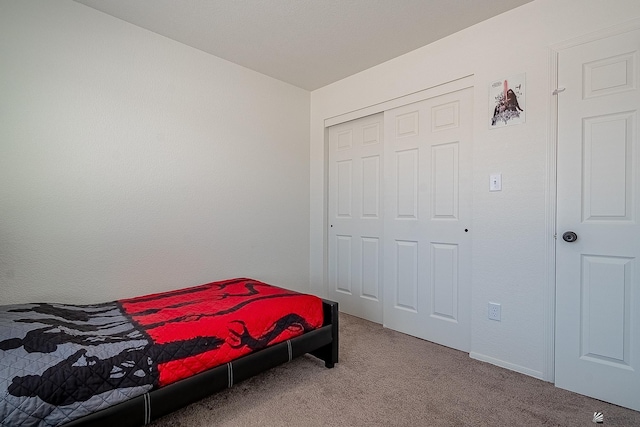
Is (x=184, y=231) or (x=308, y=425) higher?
(x=184, y=231)

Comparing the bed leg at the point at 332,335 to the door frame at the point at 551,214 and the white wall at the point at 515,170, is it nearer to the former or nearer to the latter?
the white wall at the point at 515,170

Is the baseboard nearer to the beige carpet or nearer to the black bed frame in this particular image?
the beige carpet

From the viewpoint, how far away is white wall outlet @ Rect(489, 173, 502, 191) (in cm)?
220

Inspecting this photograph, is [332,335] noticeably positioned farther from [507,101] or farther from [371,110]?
[371,110]

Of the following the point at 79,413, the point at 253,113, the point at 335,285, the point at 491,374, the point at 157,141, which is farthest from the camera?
the point at 335,285

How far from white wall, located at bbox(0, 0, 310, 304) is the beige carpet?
1.21m

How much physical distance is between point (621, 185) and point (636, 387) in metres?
1.08

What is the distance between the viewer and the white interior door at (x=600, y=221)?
5.64ft

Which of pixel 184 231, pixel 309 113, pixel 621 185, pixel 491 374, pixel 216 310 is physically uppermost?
pixel 309 113

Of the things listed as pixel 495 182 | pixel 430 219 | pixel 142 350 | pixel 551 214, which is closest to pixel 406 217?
pixel 430 219

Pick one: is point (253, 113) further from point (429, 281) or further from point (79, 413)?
point (79, 413)

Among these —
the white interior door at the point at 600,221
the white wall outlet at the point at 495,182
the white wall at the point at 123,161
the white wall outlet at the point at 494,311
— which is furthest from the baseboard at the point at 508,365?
the white wall at the point at 123,161

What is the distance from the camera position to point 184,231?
8.73 feet

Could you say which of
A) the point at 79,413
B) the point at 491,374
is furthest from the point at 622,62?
the point at 79,413
